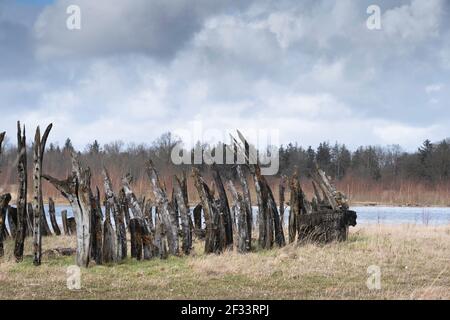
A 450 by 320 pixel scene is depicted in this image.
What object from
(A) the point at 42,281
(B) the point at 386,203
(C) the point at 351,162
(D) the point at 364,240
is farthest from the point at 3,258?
(C) the point at 351,162

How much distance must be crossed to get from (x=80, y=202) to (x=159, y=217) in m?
1.75

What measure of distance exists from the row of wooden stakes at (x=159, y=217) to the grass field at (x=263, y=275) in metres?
0.39

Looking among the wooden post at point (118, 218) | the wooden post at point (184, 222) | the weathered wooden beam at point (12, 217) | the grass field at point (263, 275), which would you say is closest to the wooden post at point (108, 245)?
the wooden post at point (118, 218)

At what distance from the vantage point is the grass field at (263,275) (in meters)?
8.56

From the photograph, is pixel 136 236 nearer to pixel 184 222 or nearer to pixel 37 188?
pixel 184 222

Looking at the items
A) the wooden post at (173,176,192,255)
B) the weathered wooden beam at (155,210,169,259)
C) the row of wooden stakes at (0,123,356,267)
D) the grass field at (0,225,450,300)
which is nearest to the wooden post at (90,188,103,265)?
the row of wooden stakes at (0,123,356,267)

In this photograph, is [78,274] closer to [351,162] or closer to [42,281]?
[42,281]

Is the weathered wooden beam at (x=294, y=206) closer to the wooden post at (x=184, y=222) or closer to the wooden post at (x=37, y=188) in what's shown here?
the wooden post at (x=184, y=222)

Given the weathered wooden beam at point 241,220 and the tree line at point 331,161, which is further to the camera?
the tree line at point 331,161

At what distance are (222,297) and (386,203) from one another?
26.2 meters

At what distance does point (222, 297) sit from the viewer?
8.36m

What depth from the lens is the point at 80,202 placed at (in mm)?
11203

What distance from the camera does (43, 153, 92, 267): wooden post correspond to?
11.2m

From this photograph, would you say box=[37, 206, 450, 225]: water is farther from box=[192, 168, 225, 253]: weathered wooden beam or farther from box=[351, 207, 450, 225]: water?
box=[192, 168, 225, 253]: weathered wooden beam
